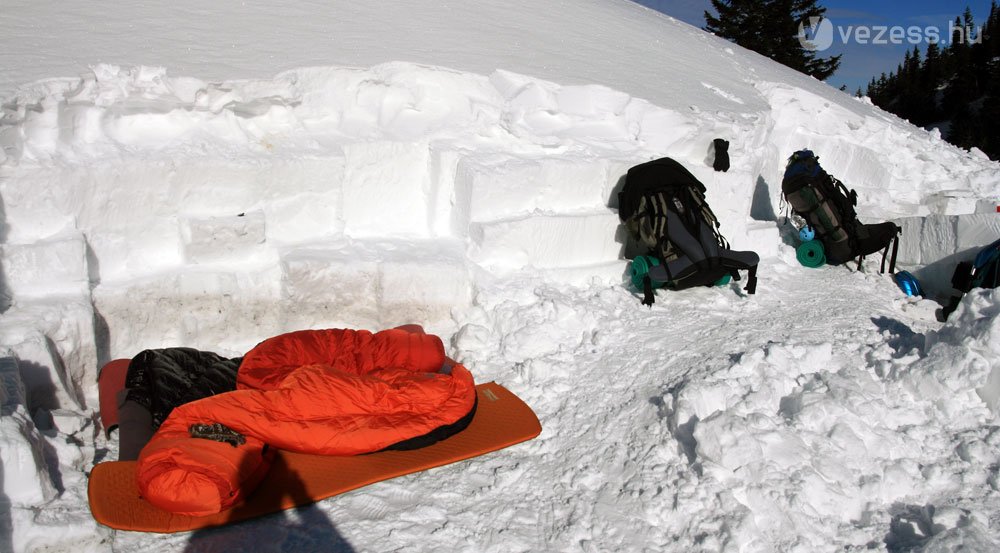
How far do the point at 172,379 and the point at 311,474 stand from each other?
83 centimetres

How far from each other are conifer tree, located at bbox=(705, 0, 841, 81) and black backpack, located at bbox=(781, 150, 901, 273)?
21.8 m

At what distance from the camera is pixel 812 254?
5090mm

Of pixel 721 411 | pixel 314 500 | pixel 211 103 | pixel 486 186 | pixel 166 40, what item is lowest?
pixel 314 500

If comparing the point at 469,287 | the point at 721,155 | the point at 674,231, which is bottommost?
the point at 469,287

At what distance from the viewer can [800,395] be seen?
2750 mm

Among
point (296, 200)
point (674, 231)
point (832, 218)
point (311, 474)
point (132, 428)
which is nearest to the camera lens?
point (311, 474)

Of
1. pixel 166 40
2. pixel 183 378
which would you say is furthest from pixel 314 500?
pixel 166 40

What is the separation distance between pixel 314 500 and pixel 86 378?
1.49m

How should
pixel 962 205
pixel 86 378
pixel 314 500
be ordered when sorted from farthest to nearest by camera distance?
pixel 962 205 → pixel 86 378 → pixel 314 500

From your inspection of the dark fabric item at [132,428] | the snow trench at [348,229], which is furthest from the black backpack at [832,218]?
the dark fabric item at [132,428]

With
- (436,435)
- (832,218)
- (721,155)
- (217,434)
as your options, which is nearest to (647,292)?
(721,155)

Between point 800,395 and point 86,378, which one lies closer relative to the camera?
point 800,395

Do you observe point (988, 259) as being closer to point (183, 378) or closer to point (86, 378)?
point (183, 378)

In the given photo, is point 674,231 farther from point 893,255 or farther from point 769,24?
point 769,24
